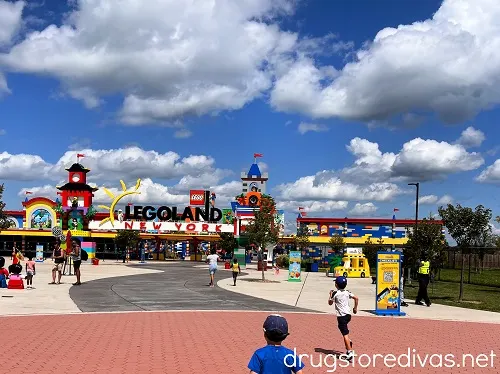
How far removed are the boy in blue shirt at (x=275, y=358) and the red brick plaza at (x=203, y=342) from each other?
4457 millimetres

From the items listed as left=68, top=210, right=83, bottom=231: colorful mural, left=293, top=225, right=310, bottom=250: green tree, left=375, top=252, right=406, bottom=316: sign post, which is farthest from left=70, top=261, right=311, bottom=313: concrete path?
left=68, top=210, right=83, bottom=231: colorful mural

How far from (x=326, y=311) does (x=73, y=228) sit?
5284 centimetres

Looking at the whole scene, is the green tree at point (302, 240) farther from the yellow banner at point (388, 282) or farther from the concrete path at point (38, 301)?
the yellow banner at point (388, 282)

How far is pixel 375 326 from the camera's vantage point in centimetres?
1416

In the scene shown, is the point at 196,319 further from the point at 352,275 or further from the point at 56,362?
the point at 352,275

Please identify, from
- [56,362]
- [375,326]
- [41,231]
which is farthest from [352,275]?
[41,231]

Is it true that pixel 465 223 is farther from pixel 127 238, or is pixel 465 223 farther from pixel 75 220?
pixel 75 220

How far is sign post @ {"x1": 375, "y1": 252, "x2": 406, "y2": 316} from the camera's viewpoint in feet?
54.7

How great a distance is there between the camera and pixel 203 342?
437 inches

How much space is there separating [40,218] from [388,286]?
68684 mm

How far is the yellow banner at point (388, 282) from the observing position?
16734 mm

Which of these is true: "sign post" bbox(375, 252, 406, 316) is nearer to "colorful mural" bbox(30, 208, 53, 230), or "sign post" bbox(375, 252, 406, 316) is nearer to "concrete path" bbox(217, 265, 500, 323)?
"concrete path" bbox(217, 265, 500, 323)

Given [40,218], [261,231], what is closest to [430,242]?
[261,231]

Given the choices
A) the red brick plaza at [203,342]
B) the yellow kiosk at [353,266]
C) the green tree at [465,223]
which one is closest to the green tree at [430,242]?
the green tree at [465,223]
